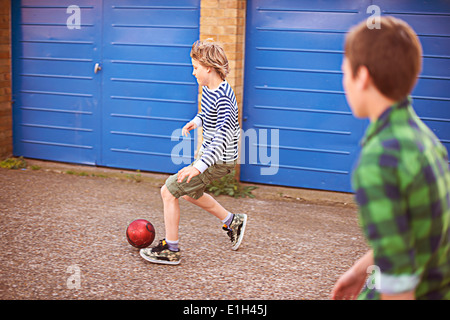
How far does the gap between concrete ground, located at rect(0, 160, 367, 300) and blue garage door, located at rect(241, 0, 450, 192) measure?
39 centimetres

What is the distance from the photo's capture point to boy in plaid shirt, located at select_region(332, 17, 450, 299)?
5.09ft

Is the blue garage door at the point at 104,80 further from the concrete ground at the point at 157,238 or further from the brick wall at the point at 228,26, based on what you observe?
the concrete ground at the point at 157,238

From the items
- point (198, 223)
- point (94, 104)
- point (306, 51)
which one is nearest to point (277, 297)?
point (198, 223)

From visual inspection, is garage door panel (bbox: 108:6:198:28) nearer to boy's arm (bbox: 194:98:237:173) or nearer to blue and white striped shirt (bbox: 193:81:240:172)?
blue and white striped shirt (bbox: 193:81:240:172)

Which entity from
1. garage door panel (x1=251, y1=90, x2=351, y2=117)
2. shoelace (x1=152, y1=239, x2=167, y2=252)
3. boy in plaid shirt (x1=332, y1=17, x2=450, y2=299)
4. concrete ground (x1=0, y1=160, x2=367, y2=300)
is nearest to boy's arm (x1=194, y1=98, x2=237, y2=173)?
shoelace (x1=152, y1=239, x2=167, y2=252)

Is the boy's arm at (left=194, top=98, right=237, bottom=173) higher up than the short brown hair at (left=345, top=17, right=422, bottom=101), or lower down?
lower down

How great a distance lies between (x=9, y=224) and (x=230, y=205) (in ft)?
8.42

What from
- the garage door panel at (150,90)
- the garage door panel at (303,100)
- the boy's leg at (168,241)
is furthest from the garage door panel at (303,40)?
the boy's leg at (168,241)

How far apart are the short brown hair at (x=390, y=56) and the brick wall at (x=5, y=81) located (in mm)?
8021

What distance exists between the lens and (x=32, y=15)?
335 inches

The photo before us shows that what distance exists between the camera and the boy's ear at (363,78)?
167 cm

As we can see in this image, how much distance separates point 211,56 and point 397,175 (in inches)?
124

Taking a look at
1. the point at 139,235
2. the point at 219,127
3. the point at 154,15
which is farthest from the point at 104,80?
the point at 219,127

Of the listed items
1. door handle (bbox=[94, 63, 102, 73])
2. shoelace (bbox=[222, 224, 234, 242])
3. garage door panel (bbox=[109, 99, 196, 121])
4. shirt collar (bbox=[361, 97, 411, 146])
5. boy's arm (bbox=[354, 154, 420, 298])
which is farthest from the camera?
door handle (bbox=[94, 63, 102, 73])
